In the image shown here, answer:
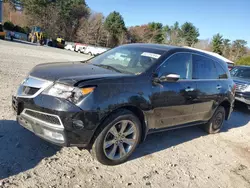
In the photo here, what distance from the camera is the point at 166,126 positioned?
4.27 metres

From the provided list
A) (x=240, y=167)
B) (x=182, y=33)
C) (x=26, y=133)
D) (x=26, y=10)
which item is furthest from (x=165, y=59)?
(x=182, y=33)

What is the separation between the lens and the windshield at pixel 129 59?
395 cm

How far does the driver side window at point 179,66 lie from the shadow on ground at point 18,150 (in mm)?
2204

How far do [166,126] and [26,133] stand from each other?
243 centimetres

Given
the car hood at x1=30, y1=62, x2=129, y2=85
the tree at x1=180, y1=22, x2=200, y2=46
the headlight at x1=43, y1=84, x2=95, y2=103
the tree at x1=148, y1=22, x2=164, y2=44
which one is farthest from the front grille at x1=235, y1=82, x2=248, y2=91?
the tree at x1=180, y1=22, x2=200, y2=46

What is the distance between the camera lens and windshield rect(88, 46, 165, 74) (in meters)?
3.95

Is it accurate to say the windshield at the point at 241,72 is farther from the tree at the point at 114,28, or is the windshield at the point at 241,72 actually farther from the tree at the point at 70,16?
the tree at the point at 114,28

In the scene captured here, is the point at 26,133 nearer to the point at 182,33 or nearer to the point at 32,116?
the point at 32,116

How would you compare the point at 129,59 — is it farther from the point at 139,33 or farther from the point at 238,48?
the point at 139,33

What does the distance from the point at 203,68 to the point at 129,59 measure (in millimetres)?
1750

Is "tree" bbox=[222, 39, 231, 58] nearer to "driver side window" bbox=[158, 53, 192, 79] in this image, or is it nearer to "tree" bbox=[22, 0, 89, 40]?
"tree" bbox=[22, 0, 89, 40]

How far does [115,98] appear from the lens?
3279 mm

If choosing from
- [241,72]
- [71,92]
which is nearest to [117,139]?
[71,92]

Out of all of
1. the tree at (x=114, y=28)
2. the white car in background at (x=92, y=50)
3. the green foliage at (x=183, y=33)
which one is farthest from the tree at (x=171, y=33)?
the white car in background at (x=92, y=50)
